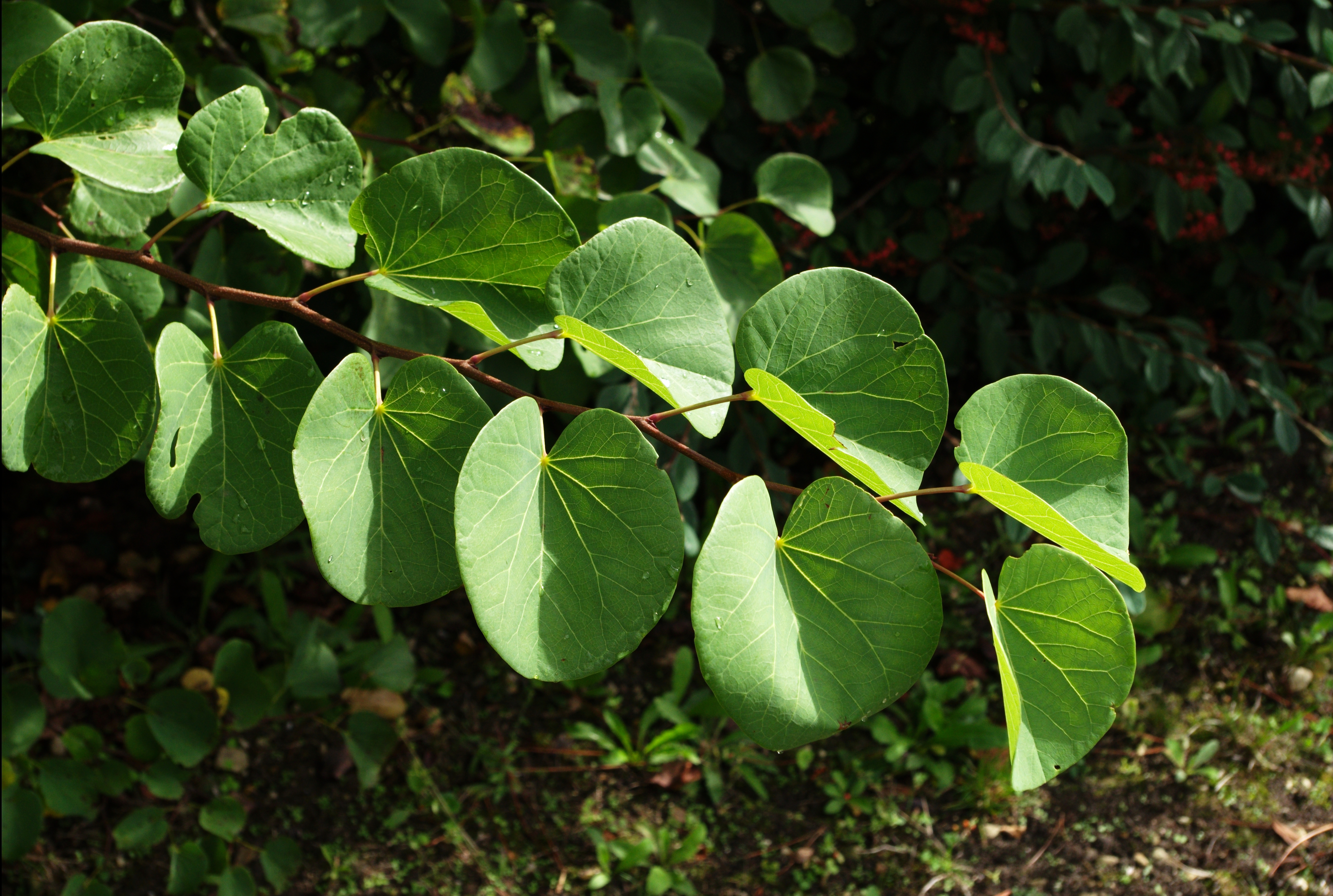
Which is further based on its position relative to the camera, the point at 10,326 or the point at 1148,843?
the point at 1148,843

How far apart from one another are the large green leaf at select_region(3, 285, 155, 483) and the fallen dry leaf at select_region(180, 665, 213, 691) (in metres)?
1.41

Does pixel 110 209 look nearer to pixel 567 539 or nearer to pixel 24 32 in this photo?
pixel 24 32

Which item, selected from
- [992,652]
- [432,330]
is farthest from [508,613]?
[992,652]

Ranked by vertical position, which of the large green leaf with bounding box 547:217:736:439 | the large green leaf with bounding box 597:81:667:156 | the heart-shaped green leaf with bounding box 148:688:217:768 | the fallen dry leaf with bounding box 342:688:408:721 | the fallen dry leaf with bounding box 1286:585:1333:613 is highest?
the large green leaf with bounding box 547:217:736:439

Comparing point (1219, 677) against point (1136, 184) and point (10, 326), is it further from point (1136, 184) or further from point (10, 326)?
point (10, 326)

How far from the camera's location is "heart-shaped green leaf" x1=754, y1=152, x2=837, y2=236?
4.30 ft

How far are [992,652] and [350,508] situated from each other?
1964 millimetres

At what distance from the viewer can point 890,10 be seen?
191cm

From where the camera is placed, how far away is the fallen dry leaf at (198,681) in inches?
75.4

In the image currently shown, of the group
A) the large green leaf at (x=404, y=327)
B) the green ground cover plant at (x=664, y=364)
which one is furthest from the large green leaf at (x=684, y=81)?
the large green leaf at (x=404, y=327)

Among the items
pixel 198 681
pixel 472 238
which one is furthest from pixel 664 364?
pixel 198 681

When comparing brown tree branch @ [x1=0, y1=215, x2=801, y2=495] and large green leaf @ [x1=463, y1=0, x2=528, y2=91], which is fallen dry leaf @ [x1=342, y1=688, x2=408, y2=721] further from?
brown tree branch @ [x1=0, y1=215, x2=801, y2=495]

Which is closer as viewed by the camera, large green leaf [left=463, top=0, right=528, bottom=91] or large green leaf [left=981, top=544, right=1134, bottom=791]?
large green leaf [left=981, top=544, right=1134, bottom=791]

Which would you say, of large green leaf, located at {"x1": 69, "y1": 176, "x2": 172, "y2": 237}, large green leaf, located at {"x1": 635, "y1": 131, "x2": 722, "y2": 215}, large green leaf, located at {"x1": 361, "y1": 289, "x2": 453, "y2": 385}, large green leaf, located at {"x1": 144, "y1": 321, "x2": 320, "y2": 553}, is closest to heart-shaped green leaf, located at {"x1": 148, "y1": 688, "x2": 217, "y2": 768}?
large green leaf, located at {"x1": 361, "y1": 289, "x2": 453, "y2": 385}
